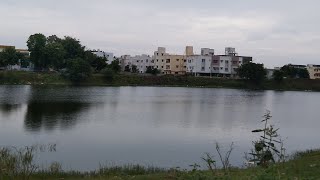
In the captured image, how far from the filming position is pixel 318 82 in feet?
355

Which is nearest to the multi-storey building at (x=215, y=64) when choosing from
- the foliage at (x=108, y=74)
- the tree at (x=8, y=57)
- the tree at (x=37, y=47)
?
the foliage at (x=108, y=74)

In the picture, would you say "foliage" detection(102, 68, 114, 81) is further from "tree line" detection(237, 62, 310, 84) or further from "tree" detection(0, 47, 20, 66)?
"tree line" detection(237, 62, 310, 84)

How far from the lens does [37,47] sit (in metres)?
80.8

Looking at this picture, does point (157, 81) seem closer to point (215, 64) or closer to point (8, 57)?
point (215, 64)

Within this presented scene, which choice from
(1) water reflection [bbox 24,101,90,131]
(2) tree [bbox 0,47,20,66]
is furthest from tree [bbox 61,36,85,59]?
(1) water reflection [bbox 24,101,90,131]

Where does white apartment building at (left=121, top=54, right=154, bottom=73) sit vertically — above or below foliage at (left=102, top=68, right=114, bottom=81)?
above

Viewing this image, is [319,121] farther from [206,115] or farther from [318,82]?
[318,82]

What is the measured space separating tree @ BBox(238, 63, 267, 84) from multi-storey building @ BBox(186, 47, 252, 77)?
9.58 m

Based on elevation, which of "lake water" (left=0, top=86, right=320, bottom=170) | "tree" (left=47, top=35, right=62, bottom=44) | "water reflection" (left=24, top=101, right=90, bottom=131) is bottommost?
"lake water" (left=0, top=86, right=320, bottom=170)

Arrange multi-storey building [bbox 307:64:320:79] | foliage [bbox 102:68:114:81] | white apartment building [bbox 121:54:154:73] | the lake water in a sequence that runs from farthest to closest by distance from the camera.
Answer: multi-storey building [bbox 307:64:320:79] → white apartment building [bbox 121:54:154:73] → foliage [bbox 102:68:114:81] → the lake water

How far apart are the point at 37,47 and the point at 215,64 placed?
47.1 meters

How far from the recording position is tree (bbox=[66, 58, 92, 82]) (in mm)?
79188

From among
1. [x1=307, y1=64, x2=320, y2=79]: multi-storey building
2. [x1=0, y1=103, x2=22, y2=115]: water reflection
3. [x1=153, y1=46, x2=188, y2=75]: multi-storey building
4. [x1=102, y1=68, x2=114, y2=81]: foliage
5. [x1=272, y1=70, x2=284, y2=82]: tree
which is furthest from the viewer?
[x1=307, y1=64, x2=320, y2=79]: multi-storey building

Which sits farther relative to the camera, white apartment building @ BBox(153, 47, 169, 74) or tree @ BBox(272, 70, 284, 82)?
white apartment building @ BBox(153, 47, 169, 74)
